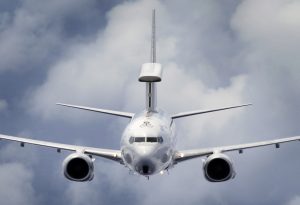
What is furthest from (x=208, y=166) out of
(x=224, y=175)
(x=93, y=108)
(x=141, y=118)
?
(x=93, y=108)

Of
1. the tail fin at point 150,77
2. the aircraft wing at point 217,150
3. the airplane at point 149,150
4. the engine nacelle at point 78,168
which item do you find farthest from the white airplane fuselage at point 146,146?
the engine nacelle at point 78,168

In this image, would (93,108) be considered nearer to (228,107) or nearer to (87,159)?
(87,159)

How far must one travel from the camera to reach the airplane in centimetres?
6269

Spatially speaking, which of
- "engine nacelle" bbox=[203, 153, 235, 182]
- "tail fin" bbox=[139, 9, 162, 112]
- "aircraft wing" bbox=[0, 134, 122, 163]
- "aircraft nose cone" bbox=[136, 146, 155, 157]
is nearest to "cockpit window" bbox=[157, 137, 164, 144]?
"aircraft nose cone" bbox=[136, 146, 155, 157]

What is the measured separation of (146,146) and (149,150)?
40 centimetres

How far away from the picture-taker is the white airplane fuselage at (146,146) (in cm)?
6216

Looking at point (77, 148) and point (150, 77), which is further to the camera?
point (77, 148)

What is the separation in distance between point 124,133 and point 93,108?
8.55m

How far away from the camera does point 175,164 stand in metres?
70.1

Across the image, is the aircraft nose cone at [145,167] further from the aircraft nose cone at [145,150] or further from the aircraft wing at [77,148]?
the aircraft wing at [77,148]

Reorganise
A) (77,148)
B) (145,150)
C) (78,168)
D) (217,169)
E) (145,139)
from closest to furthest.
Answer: (145,150), (145,139), (217,169), (78,168), (77,148)

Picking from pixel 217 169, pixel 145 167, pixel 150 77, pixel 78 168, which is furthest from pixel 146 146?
pixel 150 77

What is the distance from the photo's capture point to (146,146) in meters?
62.2

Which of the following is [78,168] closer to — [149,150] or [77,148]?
[77,148]
